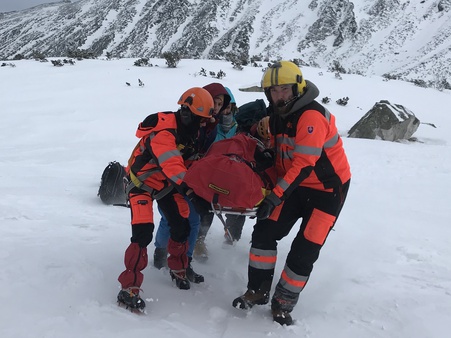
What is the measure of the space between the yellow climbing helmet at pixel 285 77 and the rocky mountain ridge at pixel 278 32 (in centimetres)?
3057

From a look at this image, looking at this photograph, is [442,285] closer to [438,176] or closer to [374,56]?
[438,176]

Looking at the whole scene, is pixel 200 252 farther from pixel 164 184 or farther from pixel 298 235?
pixel 298 235

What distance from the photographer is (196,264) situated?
4039 millimetres

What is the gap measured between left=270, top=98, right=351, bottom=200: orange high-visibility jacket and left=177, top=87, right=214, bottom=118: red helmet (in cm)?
57

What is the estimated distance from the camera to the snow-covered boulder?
10039mm

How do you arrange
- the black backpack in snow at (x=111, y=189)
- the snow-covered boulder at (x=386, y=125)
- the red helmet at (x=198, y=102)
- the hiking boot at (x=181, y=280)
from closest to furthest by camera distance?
1. the red helmet at (x=198, y=102)
2. the hiking boot at (x=181, y=280)
3. the black backpack in snow at (x=111, y=189)
4. the snow-covered boulder at (x=386, y=125)

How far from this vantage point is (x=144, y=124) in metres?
3.18

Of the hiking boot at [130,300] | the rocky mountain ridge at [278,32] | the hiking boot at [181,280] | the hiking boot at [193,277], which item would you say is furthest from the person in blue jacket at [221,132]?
the rocky mountain ridge at [278,32]

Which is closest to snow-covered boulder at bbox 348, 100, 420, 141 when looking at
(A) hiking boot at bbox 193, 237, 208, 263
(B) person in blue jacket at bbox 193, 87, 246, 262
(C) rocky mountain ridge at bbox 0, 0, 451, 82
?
(B) person in blue jacket at bbox 193, 87, 246, 262

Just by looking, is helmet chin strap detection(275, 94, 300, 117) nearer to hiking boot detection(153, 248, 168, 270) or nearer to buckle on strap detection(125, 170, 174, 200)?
buckle on strap detection(125, 170, 174, 200)

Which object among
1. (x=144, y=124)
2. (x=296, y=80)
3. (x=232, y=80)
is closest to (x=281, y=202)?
(x=296, y=80)

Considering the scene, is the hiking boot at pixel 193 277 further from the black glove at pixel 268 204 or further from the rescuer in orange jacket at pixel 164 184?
the black glove at pixel 268 204

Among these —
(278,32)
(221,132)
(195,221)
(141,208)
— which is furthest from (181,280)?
(278,32)

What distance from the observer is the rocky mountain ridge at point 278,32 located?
35.1 meters
